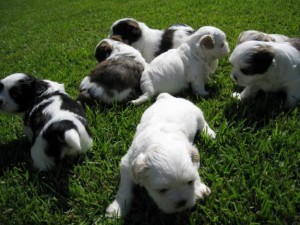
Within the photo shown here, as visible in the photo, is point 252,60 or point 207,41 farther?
point 207,41

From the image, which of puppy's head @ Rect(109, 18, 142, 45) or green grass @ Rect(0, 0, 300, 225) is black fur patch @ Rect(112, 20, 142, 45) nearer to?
puppy's head @ Rect(109, 18, 142, 45)

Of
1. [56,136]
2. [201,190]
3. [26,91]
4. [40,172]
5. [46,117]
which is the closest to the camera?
[201,190]

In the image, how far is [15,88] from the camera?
449cm

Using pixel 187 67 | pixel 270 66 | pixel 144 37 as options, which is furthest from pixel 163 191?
pixel 144 37

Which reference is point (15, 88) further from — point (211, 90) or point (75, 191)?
point (211, 90)

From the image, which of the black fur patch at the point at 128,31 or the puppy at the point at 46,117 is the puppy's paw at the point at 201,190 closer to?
the puppy at the point at 46,117

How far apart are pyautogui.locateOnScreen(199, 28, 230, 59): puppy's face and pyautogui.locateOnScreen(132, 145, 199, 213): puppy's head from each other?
115 inches

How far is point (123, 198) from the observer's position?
323cm

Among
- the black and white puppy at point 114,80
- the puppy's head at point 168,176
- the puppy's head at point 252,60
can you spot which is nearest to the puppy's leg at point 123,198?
the puppy's head at point 168,176

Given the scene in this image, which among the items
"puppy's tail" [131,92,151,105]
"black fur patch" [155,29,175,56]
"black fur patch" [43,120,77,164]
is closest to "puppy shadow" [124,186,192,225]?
"black fur patch" [43,120,77,164]

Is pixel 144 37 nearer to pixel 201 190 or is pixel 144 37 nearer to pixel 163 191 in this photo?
pixel 201 190

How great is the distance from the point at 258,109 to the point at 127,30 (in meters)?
3.44

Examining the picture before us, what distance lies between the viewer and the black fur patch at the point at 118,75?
505cm

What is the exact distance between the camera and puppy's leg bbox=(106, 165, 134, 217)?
10.3ft
